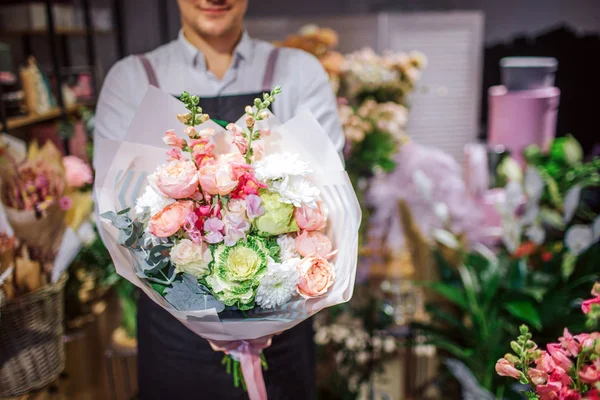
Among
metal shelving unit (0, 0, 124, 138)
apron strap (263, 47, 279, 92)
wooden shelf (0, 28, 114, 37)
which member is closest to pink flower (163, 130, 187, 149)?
apron strap (263, 47, 279, 92)

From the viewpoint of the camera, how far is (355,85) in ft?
7.91

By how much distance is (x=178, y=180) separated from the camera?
33.5 inches

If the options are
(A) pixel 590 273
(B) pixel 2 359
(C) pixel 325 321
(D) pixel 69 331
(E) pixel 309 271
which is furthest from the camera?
(C) pixel 325 321

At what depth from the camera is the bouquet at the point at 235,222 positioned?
0.88 m

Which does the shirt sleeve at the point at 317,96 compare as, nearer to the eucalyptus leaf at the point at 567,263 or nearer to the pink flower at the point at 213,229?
the pink flower at the point at 213,229

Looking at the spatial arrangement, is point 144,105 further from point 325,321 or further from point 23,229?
point 325,321

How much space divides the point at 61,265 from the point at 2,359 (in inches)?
9.4

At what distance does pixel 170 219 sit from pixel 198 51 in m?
0.58

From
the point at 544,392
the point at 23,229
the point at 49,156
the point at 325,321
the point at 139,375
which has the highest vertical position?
the point at 49,156

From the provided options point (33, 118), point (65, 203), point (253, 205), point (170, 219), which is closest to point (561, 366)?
point (253, 205)

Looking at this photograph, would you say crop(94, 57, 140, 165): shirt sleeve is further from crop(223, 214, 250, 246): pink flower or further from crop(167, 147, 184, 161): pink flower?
crop(223, 214, 250, 246): pink flower

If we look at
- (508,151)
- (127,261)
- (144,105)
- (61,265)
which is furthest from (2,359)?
(508,151)

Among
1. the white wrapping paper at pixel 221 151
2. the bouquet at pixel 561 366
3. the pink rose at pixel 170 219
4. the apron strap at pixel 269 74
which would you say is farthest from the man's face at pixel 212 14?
the bouquet at pixel 561 366

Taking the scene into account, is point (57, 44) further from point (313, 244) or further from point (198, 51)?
point (313, 244)
